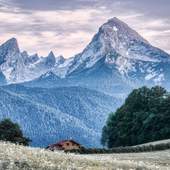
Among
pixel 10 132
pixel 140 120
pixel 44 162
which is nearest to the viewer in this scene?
pixel 44 162

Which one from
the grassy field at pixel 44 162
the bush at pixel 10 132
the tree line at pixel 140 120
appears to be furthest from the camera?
the bush at pixel 10 132

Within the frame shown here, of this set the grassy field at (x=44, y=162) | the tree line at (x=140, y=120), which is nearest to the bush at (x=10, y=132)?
the tree line at (x=140, y=120)

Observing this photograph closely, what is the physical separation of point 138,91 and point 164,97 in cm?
748

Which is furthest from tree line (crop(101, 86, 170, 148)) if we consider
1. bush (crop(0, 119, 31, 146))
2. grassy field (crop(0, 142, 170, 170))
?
grassy field (crop(0, 142, 170, 170))

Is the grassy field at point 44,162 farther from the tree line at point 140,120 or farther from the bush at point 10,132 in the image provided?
the bush at point 10,132

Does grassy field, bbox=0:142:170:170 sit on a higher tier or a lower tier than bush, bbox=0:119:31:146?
lower

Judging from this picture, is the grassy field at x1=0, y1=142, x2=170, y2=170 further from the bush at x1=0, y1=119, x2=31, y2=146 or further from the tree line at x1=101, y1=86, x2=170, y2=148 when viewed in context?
the bush at x1=0, y1=119, x2=31, y2=146

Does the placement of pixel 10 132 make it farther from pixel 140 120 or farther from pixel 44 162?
pixel 44 162

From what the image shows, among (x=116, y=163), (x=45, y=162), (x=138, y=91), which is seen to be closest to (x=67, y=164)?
(x=45, y=162)

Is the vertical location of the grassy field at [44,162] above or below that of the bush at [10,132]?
below

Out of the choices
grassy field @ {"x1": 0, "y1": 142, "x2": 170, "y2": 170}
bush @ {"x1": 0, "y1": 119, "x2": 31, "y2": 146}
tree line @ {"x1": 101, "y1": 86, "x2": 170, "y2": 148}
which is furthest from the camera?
bush @ {"x1": 0, "y1": 119, "x2": 31, "y2": 146}

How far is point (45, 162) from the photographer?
105ft

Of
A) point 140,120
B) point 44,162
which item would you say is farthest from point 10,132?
point 44,162

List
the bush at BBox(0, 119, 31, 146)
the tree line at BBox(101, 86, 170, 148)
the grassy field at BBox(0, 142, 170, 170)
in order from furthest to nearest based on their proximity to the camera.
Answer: the bush at BBox(0, 119, 31, 146)
the tree line at BBox(101, 86, 170, 148)
the grassy field at BBox(0, 142, 170, 170)
